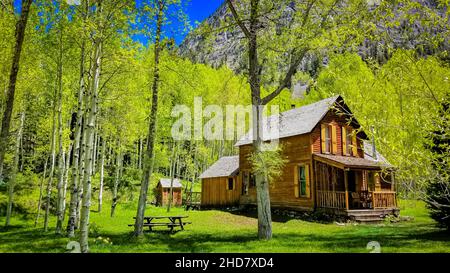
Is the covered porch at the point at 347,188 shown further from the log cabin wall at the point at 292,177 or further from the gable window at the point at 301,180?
the gable window at the point at 301,180

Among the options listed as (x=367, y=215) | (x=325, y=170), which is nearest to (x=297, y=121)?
(x=325, y=170)

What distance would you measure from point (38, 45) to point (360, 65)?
35699mm

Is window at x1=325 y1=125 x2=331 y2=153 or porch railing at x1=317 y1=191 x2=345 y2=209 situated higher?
window at x1=325 y1=125 x2=331 y2=153

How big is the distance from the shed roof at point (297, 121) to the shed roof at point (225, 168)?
13.9 feet

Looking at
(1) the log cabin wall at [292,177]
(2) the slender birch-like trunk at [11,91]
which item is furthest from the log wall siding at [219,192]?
(2) the slender birch-like trunk at [11,91]

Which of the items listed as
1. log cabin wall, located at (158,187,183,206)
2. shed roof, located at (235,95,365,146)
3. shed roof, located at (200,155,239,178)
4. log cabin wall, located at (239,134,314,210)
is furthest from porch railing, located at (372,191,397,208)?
log cabin wall, located at (158,187,183,206)

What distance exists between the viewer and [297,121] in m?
24.8

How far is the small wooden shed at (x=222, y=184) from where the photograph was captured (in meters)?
30.0

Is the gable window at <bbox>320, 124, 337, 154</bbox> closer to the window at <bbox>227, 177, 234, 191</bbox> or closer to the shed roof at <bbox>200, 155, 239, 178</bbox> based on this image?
the shed roof at <bbox>200, 155, 239, 178</bbox>

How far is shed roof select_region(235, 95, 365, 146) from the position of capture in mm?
22734

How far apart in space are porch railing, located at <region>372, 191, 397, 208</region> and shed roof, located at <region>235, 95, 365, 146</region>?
15.9ft

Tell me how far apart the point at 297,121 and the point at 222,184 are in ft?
33.8

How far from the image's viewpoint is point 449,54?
5871mm
